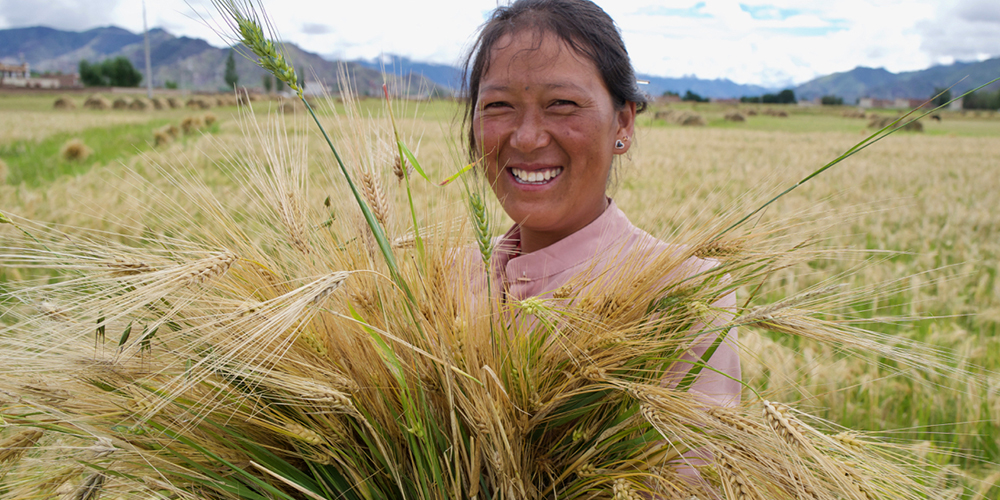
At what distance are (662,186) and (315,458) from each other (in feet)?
15.4

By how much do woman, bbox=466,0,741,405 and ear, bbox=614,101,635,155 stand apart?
0.05m

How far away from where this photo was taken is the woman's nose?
1354 millimetres

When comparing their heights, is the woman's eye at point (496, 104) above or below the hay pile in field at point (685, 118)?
below

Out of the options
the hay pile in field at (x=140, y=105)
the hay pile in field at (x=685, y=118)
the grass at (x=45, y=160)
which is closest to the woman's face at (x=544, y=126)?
the grass at (x=45, y=160)

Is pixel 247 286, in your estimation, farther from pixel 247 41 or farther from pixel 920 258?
pixel 920 258

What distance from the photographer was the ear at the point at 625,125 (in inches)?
64.7

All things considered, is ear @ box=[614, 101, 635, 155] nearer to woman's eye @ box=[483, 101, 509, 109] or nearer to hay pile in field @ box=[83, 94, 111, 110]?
woman's eye @ box=[483, 101, 509, 109]

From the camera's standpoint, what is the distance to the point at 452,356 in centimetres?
83

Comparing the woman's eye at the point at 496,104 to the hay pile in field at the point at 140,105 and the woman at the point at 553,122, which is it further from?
the hay pile in field at the point at 140,105

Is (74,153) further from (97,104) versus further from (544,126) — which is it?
(97,104)

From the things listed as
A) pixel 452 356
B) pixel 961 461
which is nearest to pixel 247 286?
pixel 452 356

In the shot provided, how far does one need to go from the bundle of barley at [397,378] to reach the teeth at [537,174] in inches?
19.2

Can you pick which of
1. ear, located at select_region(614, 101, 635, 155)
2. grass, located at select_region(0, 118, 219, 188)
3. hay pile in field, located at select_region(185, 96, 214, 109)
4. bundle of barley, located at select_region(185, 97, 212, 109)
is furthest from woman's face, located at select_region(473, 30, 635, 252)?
bundle of barley, located at select_region(185, 97, 212, 109)

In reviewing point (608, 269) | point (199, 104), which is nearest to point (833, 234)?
point (608, 269)
